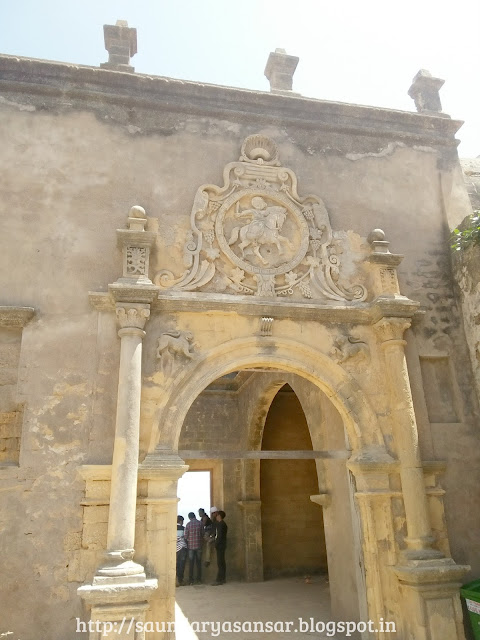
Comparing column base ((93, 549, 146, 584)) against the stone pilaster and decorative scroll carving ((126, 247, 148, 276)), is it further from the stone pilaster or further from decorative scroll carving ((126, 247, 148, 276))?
decorative scroll carving ((126, 247, 148, 276))

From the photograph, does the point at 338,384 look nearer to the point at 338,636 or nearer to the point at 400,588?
the point at 400,588

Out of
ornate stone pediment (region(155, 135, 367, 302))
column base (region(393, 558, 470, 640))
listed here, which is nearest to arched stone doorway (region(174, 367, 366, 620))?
ornate stone pediment (region(155, 135, 367, 302))

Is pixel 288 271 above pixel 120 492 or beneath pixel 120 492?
above

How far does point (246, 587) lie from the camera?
9.69 m

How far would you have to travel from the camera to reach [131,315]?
5.32m

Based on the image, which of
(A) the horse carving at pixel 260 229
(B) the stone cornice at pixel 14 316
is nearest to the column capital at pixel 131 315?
(B) the stone cornice at pixel 14 316

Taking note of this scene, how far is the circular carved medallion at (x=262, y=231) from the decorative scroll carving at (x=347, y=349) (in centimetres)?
A: 106

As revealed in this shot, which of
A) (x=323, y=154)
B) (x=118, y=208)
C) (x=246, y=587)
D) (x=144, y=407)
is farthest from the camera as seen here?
(x=246, y=587)

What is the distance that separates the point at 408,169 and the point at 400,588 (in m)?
5.31

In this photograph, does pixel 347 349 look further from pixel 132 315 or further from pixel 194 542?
pixel 194 542

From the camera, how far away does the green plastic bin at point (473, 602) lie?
498cm

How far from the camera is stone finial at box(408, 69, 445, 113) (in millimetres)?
7773

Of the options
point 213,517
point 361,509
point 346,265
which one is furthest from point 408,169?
point 213,517

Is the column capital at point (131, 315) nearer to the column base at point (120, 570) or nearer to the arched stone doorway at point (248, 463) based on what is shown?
the column base at point (120, 570)
